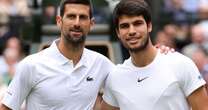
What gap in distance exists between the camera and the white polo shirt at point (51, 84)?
16.4 ft

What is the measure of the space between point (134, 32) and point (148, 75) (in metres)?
0.31

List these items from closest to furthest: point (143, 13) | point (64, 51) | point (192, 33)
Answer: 1. point (143, 13)
2. point (64, 51)
3. point (192, 33)

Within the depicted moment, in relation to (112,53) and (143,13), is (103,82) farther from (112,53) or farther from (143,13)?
(112,53)

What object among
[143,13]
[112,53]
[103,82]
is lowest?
[112,53]

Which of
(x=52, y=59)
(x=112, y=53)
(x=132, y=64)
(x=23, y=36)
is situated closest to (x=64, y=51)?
(x=52, y=59)

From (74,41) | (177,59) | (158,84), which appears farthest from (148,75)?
(74,41)

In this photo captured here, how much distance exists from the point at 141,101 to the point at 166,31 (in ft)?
20.8

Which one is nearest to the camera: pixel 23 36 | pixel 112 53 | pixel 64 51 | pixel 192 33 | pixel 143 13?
pixel 143 13

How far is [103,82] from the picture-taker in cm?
525

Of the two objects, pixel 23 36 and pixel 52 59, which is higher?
pixel 52 59

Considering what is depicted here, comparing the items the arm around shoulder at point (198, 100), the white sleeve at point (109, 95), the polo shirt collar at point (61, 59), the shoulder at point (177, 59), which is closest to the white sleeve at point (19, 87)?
the polo shirt collar at point (61, 59)

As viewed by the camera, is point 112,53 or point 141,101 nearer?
point 141,101

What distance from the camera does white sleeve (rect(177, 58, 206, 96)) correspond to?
4.73m

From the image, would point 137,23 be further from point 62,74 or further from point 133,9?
point 62,74
